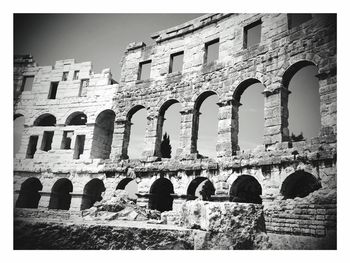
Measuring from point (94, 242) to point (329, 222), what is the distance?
467 centimetres

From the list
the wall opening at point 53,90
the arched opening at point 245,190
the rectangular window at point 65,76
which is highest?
the rectangular window at point 65,76

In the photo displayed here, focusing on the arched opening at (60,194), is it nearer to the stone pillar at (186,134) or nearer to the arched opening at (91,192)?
the arched opening at (91,192)

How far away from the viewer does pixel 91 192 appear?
13.3 m

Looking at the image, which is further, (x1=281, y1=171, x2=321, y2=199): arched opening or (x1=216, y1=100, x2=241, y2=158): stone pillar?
(x1=216, y1=100, x2=241, y2=158): stone pillar

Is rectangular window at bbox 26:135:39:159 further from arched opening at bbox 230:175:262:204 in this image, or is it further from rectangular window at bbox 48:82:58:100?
arched opening at bbox 230:175:262:204

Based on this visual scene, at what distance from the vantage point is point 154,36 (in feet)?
45.6

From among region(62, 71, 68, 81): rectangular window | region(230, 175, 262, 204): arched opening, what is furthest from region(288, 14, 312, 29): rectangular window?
region(62, 71, 68, 81): rectangular window

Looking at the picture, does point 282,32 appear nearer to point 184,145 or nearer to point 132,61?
point 184,145

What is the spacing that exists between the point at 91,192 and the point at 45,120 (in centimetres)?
500

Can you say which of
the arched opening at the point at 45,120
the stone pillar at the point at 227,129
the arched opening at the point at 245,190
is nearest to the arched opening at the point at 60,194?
the arched opening at the point at 45,120

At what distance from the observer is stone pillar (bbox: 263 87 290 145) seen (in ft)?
28.7

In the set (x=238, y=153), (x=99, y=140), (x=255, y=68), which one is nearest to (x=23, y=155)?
(x=99, y=140)

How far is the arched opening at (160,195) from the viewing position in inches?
439

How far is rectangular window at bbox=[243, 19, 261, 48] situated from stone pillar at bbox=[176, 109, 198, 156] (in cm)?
330
